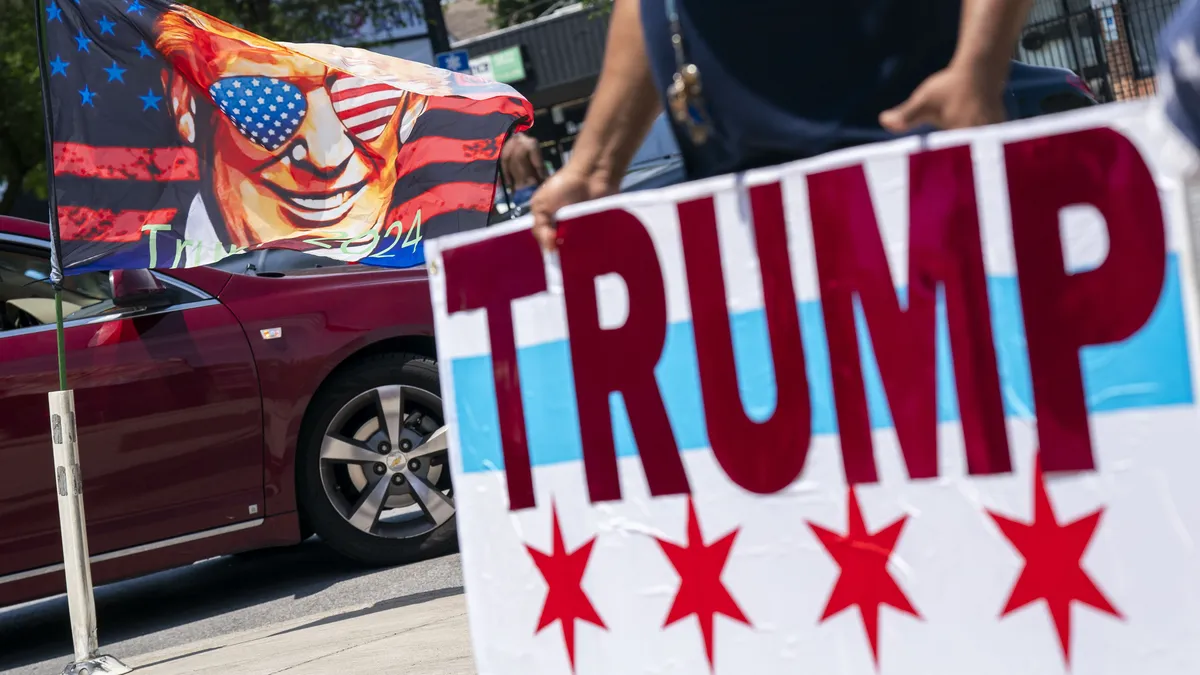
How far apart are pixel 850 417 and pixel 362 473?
412 centimetres

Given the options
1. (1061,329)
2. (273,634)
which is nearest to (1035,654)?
(1061,329)

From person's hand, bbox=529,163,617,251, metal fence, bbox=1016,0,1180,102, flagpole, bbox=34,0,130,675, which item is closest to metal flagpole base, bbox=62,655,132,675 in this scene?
flagpole, bbox=34,0,130,675

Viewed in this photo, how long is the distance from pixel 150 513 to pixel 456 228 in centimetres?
150

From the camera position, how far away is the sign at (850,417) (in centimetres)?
170

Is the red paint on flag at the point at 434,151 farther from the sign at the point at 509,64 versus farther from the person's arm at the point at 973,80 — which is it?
the sign at the point at 509,64

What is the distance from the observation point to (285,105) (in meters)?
5.28

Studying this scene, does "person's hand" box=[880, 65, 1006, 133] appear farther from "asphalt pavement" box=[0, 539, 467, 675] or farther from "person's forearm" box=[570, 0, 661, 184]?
"asphalt pavement" box=[0, 539, 467, 675]

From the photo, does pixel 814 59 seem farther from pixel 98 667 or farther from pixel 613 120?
pixel 98 667

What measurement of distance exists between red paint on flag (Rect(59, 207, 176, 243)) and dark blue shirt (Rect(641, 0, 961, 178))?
3.41m

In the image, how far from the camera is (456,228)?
5.30 metres

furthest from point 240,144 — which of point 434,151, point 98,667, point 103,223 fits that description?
point 98,667

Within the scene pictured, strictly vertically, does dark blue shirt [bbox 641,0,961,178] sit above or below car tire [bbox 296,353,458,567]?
above

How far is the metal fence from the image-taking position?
626 inches

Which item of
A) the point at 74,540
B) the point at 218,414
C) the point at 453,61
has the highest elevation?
the point at 453,61
